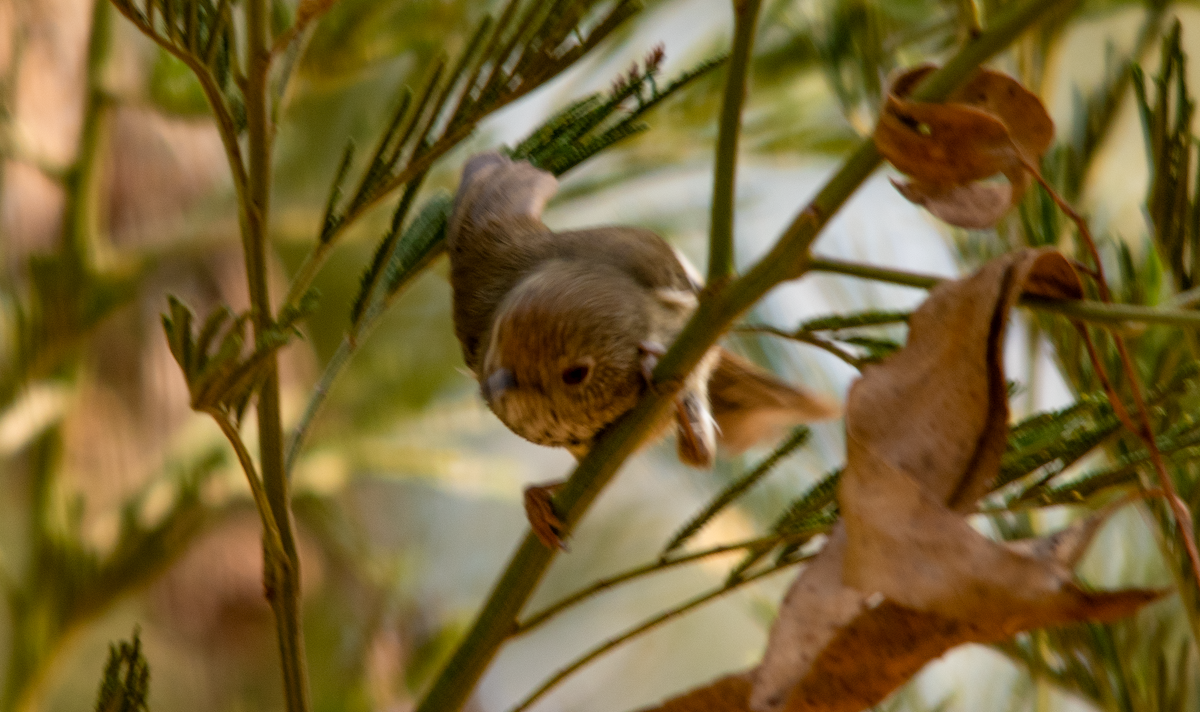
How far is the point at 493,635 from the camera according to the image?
0.44m

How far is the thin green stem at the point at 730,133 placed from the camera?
391 mm

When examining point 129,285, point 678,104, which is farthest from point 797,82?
point 129,285

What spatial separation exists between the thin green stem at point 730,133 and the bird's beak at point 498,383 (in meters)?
0.19

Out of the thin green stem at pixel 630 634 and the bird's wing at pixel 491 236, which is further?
the bird's wing at pixel 491 236

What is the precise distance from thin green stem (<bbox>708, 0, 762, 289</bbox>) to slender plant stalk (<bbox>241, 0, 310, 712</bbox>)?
0.56ft

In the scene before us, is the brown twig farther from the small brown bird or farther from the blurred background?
the blurred background

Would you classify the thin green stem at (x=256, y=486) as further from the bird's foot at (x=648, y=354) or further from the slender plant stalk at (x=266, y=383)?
the bird's foot at (x=648, y=354)

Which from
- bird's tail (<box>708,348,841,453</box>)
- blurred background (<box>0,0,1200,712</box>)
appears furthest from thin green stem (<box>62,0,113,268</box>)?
bird's tail (<box>708,348,841,453</box>)

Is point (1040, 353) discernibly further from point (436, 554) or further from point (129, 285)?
point (436, 554)

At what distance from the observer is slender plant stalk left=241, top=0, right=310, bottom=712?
1.37 ft

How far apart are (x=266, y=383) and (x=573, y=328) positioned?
207mm

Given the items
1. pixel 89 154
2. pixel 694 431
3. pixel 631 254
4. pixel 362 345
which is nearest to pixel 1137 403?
pixel 694 431

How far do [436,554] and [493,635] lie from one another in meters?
A: 1.41

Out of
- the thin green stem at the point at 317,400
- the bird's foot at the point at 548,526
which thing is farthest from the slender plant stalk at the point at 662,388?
the thin green stem at the point at 317,400
